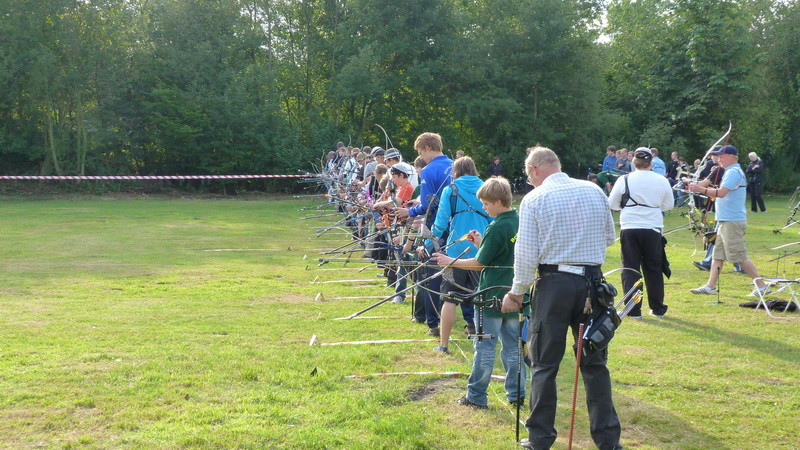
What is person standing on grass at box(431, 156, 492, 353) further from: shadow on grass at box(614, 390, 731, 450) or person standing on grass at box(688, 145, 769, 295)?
person standing on grass at box(688, 145, 769, 295)

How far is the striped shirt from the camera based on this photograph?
13.7 ft

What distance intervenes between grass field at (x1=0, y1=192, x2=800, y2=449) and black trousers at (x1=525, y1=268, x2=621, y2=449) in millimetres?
319

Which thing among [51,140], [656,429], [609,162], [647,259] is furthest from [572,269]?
[51,140]

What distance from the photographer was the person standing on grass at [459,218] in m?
6.16

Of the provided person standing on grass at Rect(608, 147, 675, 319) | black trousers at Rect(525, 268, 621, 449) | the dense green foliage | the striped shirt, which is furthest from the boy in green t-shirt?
the dense green foliage

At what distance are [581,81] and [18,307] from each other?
30536mm

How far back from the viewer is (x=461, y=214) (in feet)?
20.6

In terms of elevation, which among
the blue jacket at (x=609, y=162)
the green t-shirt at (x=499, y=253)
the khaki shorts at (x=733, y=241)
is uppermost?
the blue jacket at (x=609, y=162)

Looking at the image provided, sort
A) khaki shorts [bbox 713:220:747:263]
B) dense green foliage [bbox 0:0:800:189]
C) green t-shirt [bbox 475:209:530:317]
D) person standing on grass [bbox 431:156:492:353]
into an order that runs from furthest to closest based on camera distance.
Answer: dense green foliage [bbox 0:0:800:189] < khaki shorts [bbox 713:220:747:263] < person standing on grass [bbox 431:156:492:353] < green t-shirt [bbox 475:209:530:317]

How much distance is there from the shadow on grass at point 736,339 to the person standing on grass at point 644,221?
34 centimetres

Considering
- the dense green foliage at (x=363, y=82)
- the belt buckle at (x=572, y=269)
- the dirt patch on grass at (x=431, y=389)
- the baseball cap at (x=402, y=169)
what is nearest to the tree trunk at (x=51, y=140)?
the dense green foliage at (x=363, y=82)

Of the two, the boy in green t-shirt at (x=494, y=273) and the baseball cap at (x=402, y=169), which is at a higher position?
the baseball cap at (x=402, y=169)

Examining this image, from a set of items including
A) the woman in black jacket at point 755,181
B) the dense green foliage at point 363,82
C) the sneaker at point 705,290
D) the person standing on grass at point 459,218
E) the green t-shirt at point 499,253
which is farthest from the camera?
the dense green foliage at point 363,82

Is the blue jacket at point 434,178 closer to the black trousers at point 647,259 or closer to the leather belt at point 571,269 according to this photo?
the black trousers at point 647,259
